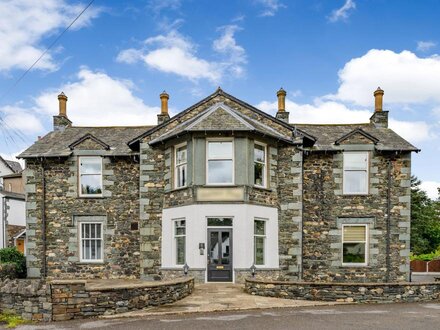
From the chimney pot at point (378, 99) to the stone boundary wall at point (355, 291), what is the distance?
35.8 feet

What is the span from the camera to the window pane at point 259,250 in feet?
56.4

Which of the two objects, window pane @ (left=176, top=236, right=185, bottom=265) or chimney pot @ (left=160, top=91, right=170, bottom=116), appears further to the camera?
chimney pot @ (left=160, top=91, right=170, bottom=116)

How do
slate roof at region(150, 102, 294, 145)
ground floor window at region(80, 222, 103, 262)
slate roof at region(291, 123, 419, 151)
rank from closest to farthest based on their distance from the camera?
slate roof at region(150, 102, 294, 145) → slate roof at region(291, 123, 419, 151) → ground floor window at region(80, 222, 103, 262)

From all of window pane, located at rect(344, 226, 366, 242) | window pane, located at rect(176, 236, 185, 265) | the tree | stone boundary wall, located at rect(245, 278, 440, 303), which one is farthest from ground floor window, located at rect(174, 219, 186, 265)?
the tree

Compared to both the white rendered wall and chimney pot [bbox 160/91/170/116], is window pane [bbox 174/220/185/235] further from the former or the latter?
chimney pot [bbox 160/91/170/116]

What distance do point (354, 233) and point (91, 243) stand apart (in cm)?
1245

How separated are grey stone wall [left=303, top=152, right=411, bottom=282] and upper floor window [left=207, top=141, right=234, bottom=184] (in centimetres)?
A: 444

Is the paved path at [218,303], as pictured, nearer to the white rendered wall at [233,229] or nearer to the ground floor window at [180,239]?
the white rendered wall at [233,229]

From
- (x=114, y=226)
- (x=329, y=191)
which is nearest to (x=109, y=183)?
(x=114, y=226)

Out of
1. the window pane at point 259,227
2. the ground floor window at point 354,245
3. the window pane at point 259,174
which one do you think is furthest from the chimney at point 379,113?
the window pane at point 259,227

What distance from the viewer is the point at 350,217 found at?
1931 cm

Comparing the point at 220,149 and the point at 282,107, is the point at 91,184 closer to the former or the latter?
the point at 220,149

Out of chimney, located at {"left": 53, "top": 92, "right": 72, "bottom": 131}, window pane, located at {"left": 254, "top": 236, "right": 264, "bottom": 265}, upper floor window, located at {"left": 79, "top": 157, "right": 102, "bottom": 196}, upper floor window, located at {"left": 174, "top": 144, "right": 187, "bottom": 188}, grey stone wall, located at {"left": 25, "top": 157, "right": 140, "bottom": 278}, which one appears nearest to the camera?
window pane, located at {"left": 254, "top": 236, "right": 264, "bottom": 265}

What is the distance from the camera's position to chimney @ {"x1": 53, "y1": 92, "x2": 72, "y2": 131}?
75.2 feet
